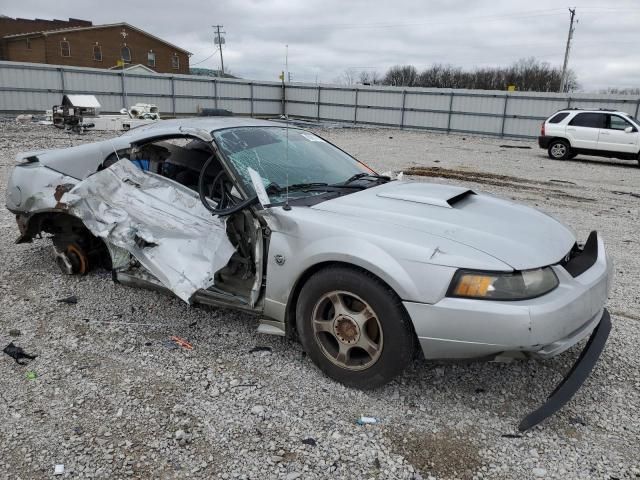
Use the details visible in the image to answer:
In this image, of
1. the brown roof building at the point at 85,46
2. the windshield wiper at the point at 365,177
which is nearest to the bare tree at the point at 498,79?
the brown roof building at the point at 85,46

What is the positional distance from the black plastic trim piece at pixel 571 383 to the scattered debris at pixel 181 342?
7.13ft

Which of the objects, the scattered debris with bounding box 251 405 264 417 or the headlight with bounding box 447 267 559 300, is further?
the scattered debris with bounding box 251 405 264 417

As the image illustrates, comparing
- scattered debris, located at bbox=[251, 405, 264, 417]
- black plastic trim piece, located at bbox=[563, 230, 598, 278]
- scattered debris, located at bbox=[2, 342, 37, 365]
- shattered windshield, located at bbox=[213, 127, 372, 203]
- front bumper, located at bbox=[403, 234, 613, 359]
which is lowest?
scattered debris, located at bbox=[251, 405, 264, 417]

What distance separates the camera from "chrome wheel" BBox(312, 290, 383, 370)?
111 inches

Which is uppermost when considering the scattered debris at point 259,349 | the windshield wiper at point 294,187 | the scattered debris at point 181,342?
the windshield wiper at point 294,187

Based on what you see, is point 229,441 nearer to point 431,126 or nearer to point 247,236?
point 247,236

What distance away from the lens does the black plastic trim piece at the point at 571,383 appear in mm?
2539

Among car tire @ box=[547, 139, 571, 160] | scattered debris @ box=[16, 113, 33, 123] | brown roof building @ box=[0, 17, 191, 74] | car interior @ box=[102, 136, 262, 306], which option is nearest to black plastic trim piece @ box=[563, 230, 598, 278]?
car interior @ box=[102, 136, 262, 306]

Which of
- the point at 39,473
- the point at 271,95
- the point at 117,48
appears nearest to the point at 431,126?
the point at 271,95

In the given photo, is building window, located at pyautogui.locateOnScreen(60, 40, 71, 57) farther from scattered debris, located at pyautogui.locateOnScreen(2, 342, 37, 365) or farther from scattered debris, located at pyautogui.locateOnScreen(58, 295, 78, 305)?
scattered debris, located at pyautogui.locateOnScreen(2, 342, 37, 365)

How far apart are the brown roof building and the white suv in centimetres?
4097

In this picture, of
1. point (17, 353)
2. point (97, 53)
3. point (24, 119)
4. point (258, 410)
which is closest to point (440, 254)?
point (258, 410)

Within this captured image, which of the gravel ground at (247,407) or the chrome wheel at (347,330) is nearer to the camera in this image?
the gravel ground at (247,407)

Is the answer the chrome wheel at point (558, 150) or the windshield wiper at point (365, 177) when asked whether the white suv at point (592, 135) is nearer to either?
the chrome wheel at point (558, 150)
